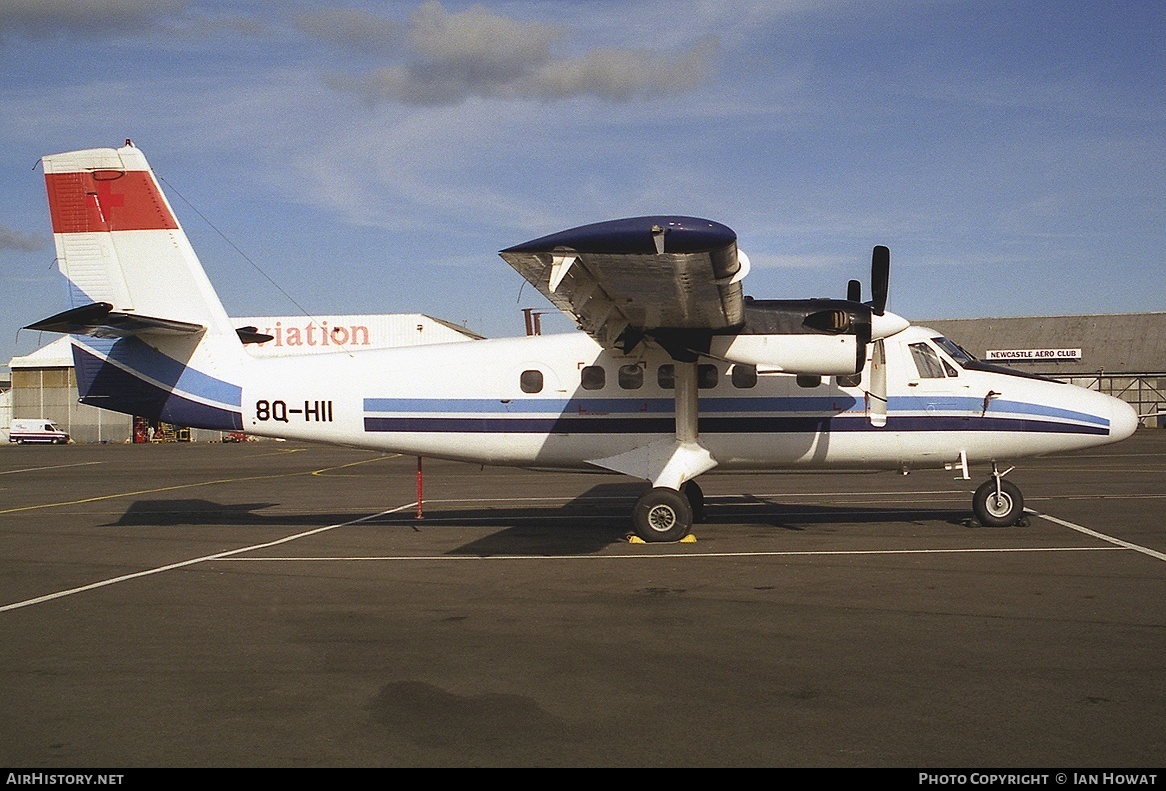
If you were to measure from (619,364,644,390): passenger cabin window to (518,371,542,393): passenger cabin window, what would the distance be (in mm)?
1268

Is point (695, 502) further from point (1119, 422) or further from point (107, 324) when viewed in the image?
point (107, 324)

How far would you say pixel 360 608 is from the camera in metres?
8.90

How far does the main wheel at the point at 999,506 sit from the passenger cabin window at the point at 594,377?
5.86 metres

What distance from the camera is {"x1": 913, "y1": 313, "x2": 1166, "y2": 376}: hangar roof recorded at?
60062mm

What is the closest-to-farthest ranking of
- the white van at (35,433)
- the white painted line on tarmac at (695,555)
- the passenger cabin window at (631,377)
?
the white painted line on tarmac at (695,555) → the passenger cabin window at (631,377) → the white van at (35,433)

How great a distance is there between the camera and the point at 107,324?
42.8 feet

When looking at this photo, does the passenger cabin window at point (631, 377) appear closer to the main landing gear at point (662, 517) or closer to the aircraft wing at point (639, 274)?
the aircraft wing at point (639, 274)

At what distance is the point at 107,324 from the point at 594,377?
23.2 ft

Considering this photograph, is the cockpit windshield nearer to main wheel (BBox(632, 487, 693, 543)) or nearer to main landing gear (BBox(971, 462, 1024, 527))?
main landing gear (BBox(971, 462, 1024, 527))

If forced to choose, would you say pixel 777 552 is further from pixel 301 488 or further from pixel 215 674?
pixel 301 488

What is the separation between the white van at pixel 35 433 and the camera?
5622cm

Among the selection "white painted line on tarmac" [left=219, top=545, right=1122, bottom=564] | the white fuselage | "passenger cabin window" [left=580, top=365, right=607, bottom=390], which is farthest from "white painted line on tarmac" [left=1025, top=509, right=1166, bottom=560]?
"passenger cabin window" [left=580, top=365, right=607, bottom=390]

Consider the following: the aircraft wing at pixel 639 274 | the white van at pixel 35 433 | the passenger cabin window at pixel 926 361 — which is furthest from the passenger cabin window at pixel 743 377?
the white van at pixel 35 433
